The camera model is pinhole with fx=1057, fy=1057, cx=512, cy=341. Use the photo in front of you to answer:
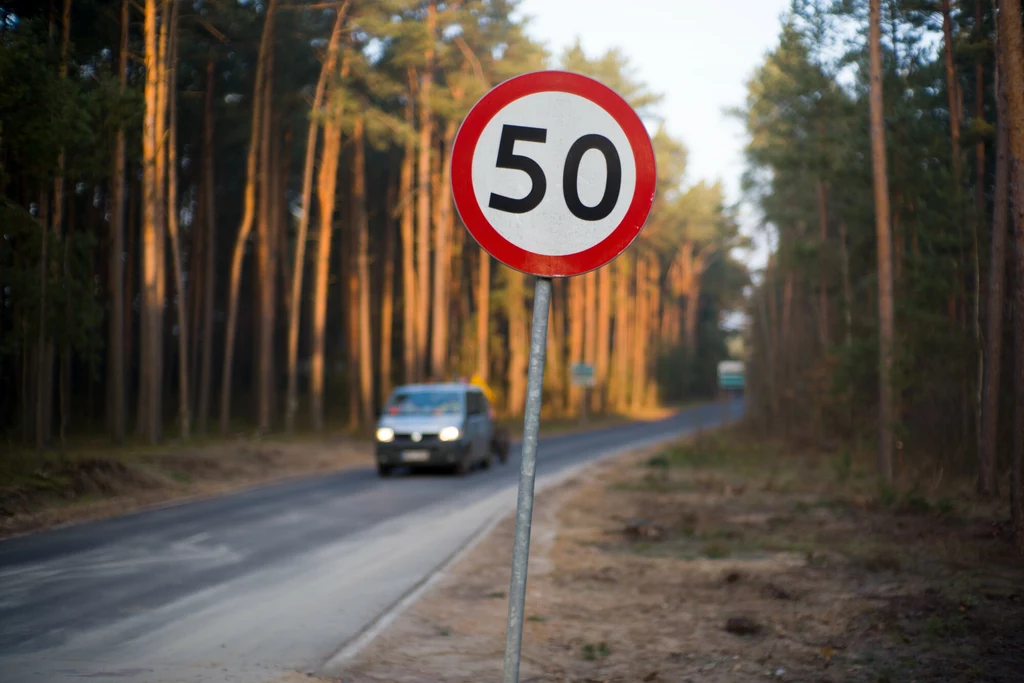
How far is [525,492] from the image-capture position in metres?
3.52

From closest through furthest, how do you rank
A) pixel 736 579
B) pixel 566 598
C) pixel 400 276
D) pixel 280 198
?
1. pixel 566 598
2. pixel 736 579
3. pixel 280 198
4. pixel 400 276

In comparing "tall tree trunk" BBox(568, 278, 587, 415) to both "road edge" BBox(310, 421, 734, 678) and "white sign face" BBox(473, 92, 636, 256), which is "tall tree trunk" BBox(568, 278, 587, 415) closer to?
"road edge" BBox(310, 421, 734, 678)

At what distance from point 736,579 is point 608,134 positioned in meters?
6.65

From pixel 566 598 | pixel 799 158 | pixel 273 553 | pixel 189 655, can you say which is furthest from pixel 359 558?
pixel 799 158

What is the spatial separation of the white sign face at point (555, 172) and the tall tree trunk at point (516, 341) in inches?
2089

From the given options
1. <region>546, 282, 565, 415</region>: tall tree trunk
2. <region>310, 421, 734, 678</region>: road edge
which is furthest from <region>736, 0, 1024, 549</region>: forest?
<region>546, 282, 565, 415</region>: tall tree trunk

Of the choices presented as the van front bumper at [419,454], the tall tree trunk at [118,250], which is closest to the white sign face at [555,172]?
the van front bumper at [419,454]

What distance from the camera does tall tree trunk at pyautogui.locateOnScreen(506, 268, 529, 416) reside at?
57688 millimetres

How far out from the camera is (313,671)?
245 inches

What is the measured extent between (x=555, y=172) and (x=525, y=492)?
1.14m

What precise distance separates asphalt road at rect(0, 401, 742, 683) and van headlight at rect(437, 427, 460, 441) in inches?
199

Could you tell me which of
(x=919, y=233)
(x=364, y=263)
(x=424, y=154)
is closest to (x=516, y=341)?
(x=364, y=263)

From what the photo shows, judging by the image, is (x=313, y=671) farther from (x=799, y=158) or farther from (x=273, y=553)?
(x=799, y=158)

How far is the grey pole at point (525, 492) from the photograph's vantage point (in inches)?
137
